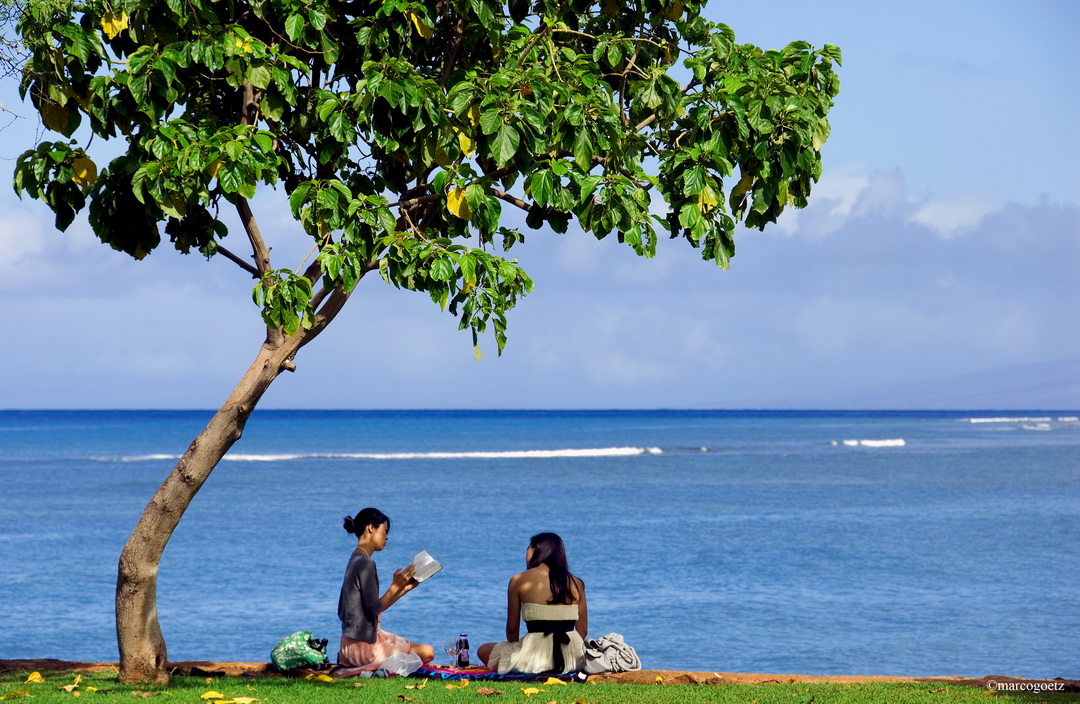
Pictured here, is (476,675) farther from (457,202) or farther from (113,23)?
(113,23)

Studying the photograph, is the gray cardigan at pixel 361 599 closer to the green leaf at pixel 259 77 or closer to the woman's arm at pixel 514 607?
the woman's arm at pixel 514 607

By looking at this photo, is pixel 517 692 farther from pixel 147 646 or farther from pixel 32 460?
pixel 32 460

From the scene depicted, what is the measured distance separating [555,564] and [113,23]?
16.0ft

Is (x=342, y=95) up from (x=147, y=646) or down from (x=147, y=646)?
up

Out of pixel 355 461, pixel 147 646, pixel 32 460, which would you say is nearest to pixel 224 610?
pixel 147 646

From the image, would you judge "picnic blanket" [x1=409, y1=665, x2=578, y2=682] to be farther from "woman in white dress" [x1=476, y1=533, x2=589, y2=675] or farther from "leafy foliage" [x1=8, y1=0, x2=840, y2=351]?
"leafy foliage" [x1=8, y1=0, x2=840, y2=351]

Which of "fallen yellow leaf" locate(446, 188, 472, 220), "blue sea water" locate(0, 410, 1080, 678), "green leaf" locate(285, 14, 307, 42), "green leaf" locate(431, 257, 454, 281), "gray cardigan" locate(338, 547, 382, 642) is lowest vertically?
"blue sea water" locate(0, 410, 1080, 678)

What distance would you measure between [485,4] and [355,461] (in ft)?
142

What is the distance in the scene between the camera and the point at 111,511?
27.2 metres

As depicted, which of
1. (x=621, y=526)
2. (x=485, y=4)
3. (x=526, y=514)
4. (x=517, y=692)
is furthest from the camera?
(x=526, y=514)

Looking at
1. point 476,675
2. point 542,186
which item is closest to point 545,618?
point 476,675

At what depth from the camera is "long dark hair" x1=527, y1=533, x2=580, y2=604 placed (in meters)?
8.27

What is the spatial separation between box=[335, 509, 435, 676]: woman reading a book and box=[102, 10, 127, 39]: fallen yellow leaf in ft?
12.7

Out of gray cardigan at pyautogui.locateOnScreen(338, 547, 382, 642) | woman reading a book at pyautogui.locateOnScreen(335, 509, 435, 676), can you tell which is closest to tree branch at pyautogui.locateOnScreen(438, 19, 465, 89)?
woman reading a book at pyautogui.locateOnScreen(335, 509, 435, 676)
